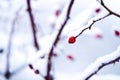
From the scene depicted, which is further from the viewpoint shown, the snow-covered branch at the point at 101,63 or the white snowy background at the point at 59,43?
the white snowy background at the point at 59,43

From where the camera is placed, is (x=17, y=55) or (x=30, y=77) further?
(x=17, y=55)

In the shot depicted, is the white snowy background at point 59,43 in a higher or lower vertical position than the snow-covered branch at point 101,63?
lower

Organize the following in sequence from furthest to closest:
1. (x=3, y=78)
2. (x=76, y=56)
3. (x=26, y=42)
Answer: (x=26, y=42) → (x=76, y=56) → (x=3, y=78)

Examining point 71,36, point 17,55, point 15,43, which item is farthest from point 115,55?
point 15,43

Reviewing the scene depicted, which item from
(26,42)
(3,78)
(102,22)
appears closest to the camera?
(3,78)

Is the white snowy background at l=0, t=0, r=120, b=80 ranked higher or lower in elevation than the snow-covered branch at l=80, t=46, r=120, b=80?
lower

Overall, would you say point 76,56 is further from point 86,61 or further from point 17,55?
point 17,55

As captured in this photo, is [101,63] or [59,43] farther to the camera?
[59,43]

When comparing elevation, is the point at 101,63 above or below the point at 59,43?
above

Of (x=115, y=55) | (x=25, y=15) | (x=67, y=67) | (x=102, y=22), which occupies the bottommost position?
(x=67, y=67)

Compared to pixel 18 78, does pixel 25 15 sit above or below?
above

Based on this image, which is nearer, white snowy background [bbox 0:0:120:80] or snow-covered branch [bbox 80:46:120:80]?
snow-covered branch [bbox 80:46:120:80]
